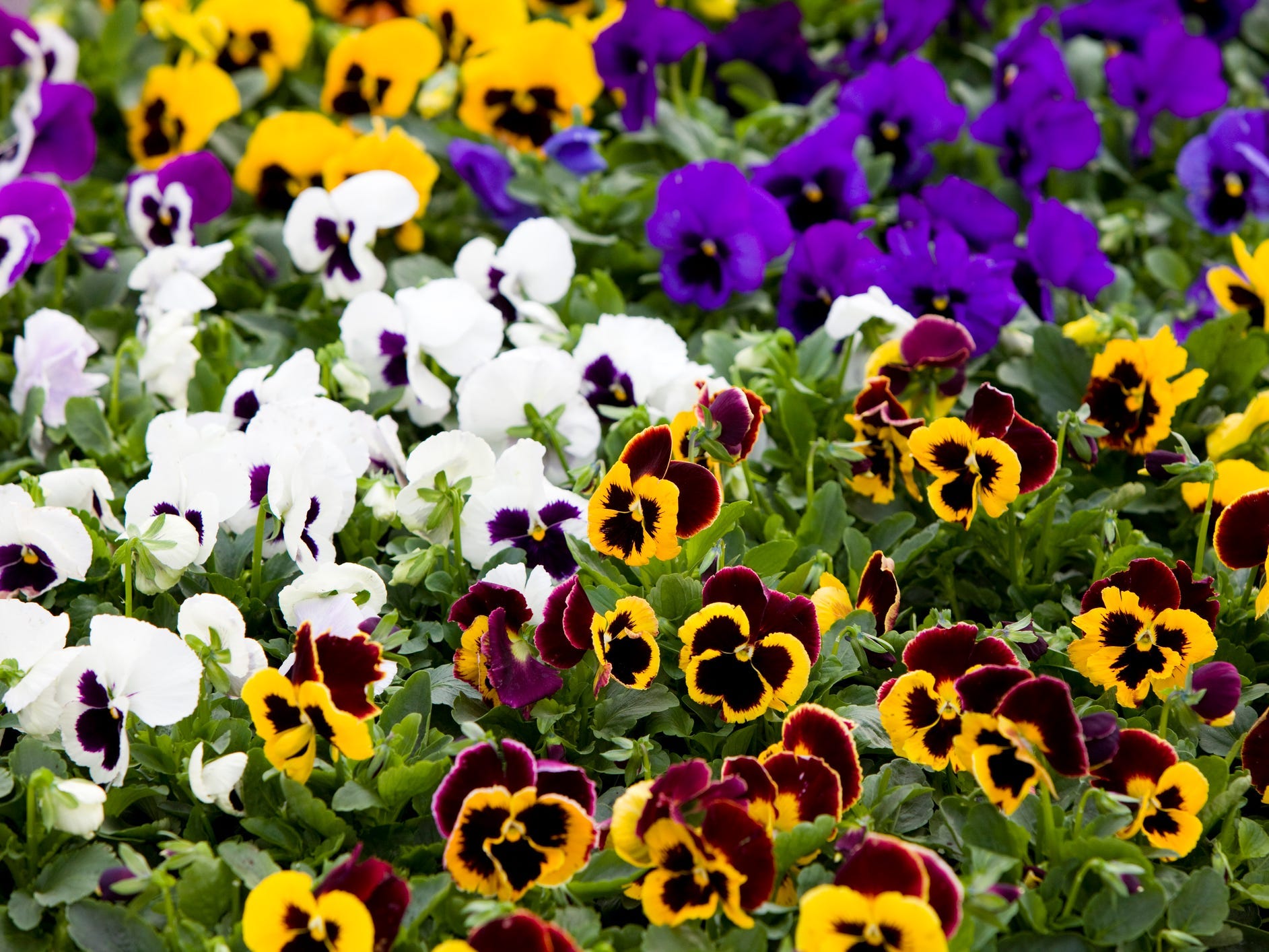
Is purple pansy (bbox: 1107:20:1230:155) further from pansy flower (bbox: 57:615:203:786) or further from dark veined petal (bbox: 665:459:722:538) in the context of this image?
pansy flower (bbox: 57:615:203:786)

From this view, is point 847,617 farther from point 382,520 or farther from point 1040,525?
point 382,520

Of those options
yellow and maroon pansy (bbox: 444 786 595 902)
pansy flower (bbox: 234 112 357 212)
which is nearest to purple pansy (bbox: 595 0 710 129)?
pansy flower (bbox: 234 112 357 212)

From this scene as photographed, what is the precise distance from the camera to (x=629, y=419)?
148cm

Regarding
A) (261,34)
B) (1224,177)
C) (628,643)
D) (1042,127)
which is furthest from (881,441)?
(261,34)

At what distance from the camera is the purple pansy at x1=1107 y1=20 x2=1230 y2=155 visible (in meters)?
2.20

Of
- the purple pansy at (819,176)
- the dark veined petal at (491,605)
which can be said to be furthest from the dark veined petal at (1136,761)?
the purple pansy at (819,176)

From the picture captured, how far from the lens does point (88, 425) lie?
1.58m

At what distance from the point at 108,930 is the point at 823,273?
44.8 inches

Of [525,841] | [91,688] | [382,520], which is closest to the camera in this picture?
[525,841]

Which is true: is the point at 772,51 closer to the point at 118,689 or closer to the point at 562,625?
the point at 562,625

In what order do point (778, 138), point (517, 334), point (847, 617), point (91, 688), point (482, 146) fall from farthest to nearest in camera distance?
1. point (778, 138)
2. point (482, 146)
3. point (517, 334)
4. point (847, 617)
5. point (91, 688)

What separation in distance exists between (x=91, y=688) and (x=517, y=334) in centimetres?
66

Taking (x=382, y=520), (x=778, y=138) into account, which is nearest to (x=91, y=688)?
(x=382, y=520)

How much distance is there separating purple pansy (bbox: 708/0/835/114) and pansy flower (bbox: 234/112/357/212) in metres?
0.73
